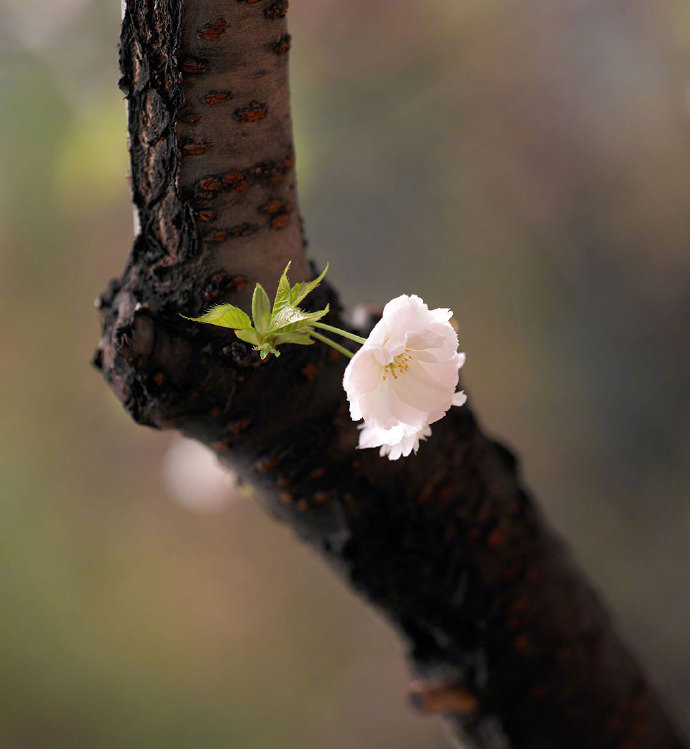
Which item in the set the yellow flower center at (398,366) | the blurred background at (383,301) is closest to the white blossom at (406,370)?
the yellow flower center at (398,366)

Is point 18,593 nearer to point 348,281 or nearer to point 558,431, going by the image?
point 348,281

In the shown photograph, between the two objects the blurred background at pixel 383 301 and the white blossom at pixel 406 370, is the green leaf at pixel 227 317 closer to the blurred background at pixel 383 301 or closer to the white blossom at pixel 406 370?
the white blossom at pixel 406 370

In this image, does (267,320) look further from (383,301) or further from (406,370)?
(383,301)

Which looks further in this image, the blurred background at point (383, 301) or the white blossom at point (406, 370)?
the blurred background at point (383, 301)

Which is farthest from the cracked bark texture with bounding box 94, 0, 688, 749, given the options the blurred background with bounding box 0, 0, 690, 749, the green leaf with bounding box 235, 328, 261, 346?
the blurred background with bounding box 0, 0, 690, 749

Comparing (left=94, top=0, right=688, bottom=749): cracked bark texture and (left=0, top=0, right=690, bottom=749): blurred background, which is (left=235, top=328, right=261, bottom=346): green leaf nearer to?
(left=94, top=0, right=688, bottom=749): cracked bark texture

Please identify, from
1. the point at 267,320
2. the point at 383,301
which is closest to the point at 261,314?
the point at 267,320

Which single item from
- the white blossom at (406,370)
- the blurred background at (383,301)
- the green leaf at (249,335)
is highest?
the blurred background at (383,301)

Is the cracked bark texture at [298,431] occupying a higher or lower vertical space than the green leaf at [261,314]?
higher
